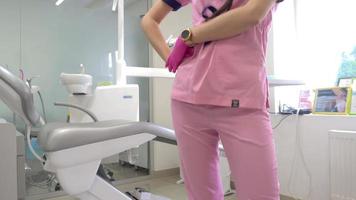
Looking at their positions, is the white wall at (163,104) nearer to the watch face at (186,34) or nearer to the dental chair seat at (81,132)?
the dental chair seat at (81,132)

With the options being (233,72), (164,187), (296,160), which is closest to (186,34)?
(233,72)

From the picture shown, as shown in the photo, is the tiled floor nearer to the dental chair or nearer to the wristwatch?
the dental chair

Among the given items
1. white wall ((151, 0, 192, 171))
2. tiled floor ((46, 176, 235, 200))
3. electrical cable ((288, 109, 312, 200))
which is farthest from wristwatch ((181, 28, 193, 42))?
white wall ((151, 0, 192, 171))

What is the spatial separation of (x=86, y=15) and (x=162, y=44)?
270 cm

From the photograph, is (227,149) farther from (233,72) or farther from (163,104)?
(163,104)

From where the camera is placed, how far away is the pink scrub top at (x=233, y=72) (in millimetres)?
618

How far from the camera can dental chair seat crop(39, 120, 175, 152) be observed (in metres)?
0.78

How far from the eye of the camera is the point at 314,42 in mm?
2713

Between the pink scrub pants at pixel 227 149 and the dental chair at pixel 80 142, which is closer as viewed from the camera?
the pink scrub pants at pixel 227 149

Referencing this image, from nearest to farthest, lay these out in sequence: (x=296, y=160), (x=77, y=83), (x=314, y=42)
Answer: (x=77, y=83) < (x=296, y=160) < (x=314, y=42)

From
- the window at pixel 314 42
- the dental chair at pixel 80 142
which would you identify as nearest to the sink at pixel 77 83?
the dental chair at pixel 80 142

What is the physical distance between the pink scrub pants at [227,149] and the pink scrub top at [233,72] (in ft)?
0.07

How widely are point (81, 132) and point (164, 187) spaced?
2.44 m

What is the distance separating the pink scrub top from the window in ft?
6.93
